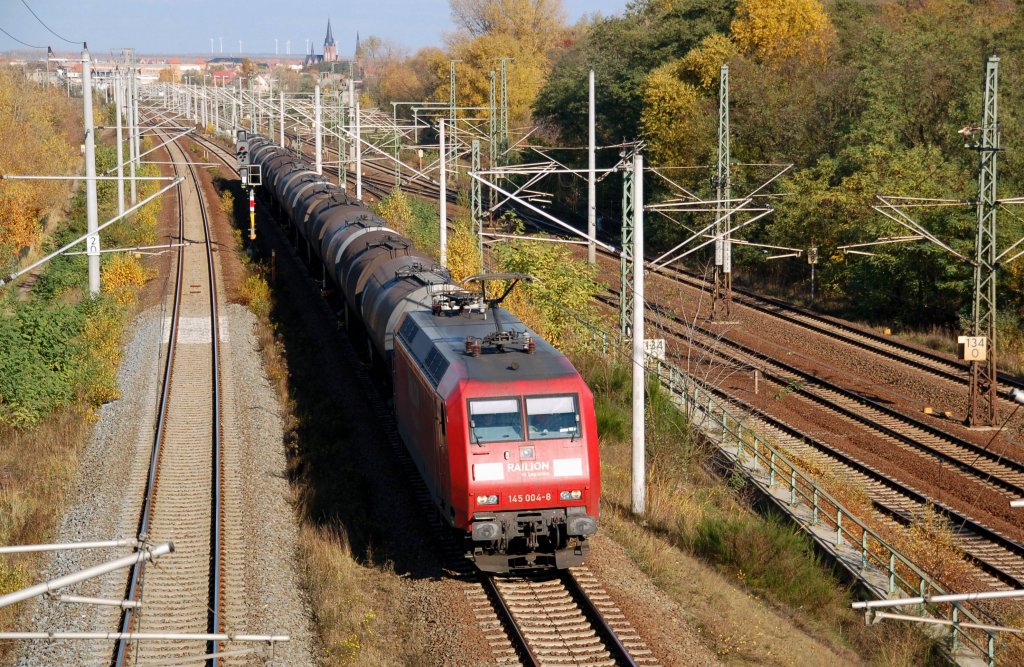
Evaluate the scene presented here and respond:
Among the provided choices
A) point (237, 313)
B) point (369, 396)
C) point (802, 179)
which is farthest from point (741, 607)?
point (802, 179)

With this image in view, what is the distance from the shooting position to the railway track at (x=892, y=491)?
18.8 m

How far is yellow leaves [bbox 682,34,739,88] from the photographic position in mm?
56344

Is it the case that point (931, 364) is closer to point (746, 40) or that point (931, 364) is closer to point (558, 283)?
point (558, 283)

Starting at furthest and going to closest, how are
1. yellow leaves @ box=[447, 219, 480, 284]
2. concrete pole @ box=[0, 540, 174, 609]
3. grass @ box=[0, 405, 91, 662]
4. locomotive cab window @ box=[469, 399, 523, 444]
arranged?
yellow leaves @ box=[447, 219, 480, 284] → grass @ box=[0, 405, 91, 662] → locomotive cab window @ box=[469, 399, 523, 444] → concrete pole @ box=[0, 540, 174, 609]

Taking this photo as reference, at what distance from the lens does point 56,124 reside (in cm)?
8944

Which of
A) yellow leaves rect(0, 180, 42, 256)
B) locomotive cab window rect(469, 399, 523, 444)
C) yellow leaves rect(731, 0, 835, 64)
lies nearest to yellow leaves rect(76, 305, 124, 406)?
locomotive cab window rect(469, 399, 523, 444)

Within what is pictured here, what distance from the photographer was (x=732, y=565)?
1716cm

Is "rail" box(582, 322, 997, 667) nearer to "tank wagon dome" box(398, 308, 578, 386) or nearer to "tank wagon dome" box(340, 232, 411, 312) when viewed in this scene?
"tank wagon dome" box(398, 308, 578, 386)

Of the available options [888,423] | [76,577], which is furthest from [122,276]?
[76,577]

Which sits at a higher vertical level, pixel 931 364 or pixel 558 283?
pixel 558 283

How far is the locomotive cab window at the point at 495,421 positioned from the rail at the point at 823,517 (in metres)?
5.79

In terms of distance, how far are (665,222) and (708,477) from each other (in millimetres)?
31765

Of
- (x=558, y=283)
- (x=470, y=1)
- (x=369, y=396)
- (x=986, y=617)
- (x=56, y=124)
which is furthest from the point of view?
(x=470, y=1)

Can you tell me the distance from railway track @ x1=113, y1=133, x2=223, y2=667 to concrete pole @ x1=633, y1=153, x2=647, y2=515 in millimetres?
6866
